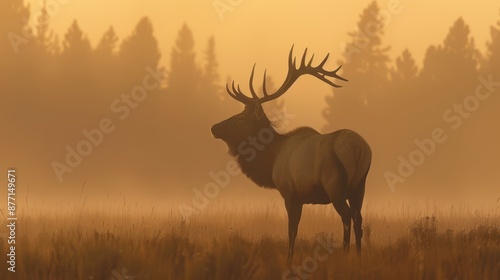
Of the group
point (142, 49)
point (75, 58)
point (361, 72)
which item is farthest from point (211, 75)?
point (361, 72)

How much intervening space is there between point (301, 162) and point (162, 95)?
41.1m

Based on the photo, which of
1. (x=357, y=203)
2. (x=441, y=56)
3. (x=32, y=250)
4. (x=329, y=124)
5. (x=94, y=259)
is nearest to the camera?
(x=94, y=259)

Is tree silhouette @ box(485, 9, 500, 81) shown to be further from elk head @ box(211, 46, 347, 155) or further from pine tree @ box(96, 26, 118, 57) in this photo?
elk head @ box(211, 46, 347, 155)

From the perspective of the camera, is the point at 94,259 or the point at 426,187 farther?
the point at 426,187

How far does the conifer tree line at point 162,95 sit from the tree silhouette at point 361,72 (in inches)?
2.4

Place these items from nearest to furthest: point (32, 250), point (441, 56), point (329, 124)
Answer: point (32, 250) < point (329, 124) < point (441, 56)

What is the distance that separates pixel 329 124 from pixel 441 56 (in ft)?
30.2

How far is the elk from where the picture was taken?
1091cm

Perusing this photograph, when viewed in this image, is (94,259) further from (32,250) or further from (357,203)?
(357,203)

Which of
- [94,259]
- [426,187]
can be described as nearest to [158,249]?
[94,259]

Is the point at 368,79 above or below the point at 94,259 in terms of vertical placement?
above

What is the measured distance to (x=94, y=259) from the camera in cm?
808

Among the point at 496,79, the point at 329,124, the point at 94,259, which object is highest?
the point at 496,79

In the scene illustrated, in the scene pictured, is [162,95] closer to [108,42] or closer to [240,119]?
[108,42]
